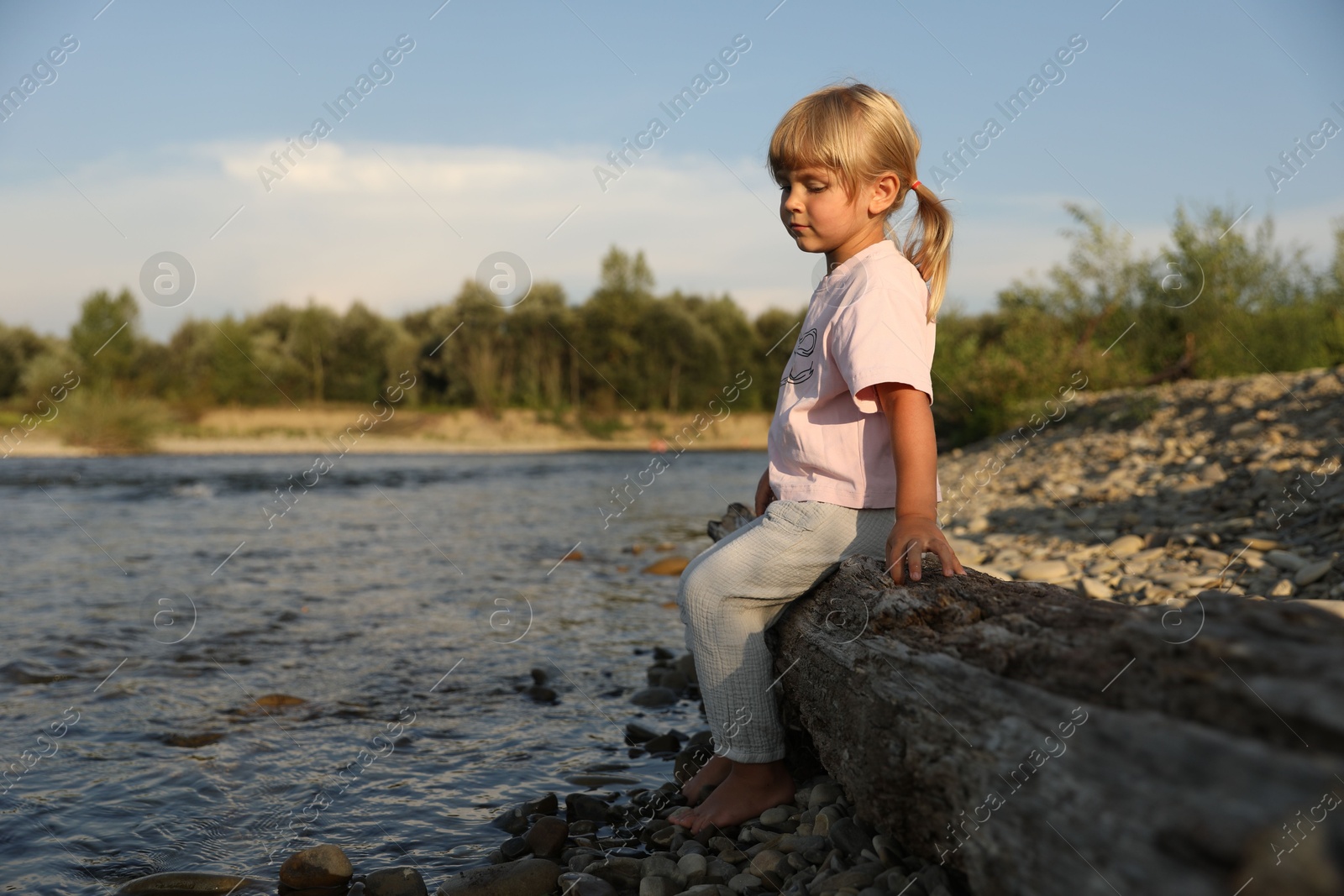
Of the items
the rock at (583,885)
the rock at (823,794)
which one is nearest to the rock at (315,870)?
the rock at (583,885)

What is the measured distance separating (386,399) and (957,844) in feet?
117

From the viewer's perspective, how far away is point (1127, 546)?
243 inches

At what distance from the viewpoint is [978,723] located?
1765 millimetres

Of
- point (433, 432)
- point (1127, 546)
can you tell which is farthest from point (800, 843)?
point (433, 432)

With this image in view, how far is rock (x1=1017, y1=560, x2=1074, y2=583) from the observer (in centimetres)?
581

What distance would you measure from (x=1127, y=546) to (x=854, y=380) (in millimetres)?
4541

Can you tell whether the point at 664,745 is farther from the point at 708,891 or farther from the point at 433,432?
the point at 433,432

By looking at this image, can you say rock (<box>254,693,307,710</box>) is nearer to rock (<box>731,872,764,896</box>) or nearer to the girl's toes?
the girl's toes

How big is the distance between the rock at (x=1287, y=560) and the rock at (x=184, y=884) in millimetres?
5075

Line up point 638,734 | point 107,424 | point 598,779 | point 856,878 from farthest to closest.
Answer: point 107,424, point 638,734, point 598,779, point 856,878

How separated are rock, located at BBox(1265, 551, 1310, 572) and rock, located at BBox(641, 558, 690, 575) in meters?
4.64

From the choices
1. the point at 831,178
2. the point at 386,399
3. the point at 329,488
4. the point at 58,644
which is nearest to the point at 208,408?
the point at 386,399

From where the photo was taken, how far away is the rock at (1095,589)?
5109 mm

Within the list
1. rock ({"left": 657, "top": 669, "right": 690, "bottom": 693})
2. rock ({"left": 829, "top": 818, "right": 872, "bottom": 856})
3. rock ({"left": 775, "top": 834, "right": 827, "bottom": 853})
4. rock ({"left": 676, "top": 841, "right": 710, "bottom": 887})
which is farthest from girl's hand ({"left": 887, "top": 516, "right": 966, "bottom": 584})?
rock ({"left": 657, "top": 669, "right": 690, "bottom": 693})
